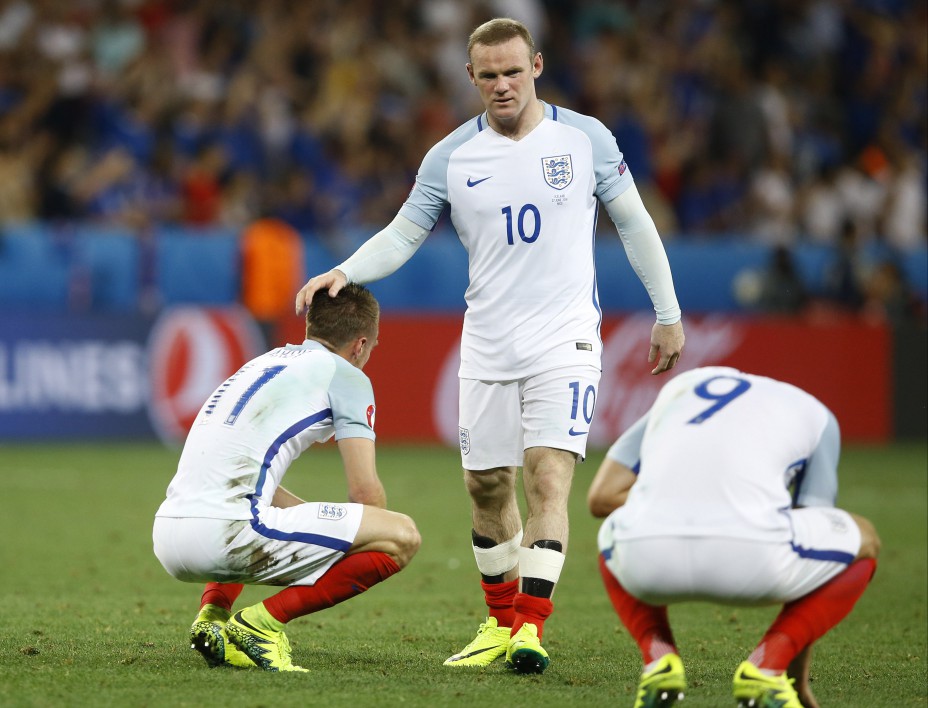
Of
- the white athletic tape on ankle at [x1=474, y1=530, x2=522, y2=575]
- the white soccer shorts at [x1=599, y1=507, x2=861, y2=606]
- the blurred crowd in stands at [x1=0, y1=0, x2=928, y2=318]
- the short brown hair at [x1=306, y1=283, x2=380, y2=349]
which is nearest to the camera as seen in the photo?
→ the white soccer shorts at [x1=599, y1=507, x2=861, y2=606]

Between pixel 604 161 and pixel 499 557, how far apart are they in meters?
1.64

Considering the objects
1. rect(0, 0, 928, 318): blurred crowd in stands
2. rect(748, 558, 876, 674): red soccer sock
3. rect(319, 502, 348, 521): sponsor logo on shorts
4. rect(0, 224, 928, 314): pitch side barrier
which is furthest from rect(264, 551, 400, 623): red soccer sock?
rect(0, 0, 928, 318): blurred crowd in stands

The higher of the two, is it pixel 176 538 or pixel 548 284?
pixel 548 284

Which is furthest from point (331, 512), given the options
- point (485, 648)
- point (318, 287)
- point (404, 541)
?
point (485, 648)

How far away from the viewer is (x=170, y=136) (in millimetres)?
16031

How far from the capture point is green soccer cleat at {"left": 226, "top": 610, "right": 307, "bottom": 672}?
5215 millimetres

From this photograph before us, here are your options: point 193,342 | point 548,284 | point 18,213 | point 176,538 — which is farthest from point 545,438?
point 18,213

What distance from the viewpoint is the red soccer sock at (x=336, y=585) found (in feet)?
17.1

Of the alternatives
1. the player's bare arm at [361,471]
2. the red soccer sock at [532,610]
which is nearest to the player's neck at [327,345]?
the player's bare arm at [361,471]

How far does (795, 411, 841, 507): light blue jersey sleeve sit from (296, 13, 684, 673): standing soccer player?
134cm

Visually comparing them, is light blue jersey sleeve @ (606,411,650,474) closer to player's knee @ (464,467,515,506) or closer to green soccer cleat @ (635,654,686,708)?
green soccer cleat @ (635,654,686,708)

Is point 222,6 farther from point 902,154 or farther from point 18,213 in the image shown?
point 902,154

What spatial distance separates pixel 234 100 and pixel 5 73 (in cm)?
261

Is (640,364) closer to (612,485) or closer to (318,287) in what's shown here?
(318,287)
